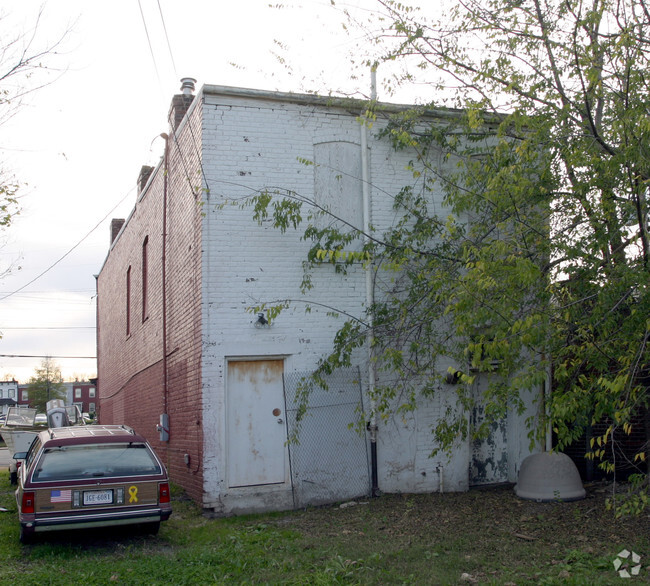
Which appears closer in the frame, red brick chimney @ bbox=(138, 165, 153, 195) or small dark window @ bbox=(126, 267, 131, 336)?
red brick chimney @ bbox=(138, 165, 153, 195)

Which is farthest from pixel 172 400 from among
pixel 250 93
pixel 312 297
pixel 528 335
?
pixel 528 335

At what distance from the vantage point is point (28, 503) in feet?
24.8

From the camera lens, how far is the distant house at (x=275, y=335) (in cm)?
1012

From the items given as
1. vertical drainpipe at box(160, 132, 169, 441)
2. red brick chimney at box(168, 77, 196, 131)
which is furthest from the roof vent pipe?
vertical drainpipe at box(160, 132, 169, 441)

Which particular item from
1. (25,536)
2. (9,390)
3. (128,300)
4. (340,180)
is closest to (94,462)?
(25,536)

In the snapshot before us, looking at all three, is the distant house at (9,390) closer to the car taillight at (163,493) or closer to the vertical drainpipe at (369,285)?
the vertical drainpipe at (369,285)

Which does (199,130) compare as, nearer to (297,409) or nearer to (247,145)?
(247,145)

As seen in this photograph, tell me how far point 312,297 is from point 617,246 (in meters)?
4.59

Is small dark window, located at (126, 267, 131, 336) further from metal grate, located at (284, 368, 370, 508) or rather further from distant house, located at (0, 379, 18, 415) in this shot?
distant house, located at (0, 379, 18, 415)

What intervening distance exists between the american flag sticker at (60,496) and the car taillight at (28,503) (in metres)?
0.21

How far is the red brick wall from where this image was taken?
10.6 meters

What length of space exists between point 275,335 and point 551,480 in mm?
4494

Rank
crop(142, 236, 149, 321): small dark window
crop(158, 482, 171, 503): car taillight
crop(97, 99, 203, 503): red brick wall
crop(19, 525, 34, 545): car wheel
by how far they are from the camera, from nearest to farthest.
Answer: crop(19, 525, 34, 545): car wheel
crop(158, 482, 171, 503): car taillight
crop(97, 99, 203, 503): red brick wall
crop(142, 236, 149, 321): small dark window

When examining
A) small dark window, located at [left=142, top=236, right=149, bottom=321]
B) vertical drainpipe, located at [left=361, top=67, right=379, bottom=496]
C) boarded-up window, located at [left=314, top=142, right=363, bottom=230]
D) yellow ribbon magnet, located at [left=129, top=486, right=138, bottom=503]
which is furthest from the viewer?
small dark window, located at [left=142, top=236, right=149, bottom=321]
